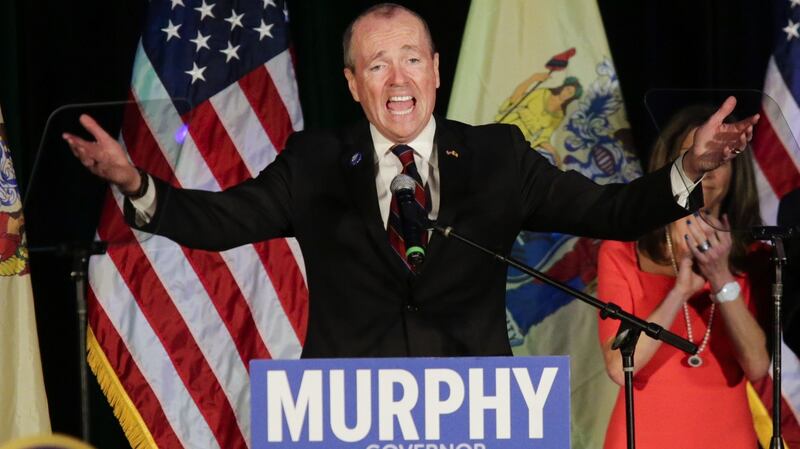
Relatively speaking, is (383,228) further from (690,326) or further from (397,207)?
(690,326)

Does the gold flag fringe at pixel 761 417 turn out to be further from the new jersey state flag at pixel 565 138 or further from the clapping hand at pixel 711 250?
the clapping hand at pixel 711 250

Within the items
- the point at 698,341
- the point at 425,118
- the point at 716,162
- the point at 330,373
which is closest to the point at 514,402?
the point at 330,373

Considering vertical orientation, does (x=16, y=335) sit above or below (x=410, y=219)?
above

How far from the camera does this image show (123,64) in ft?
13.7

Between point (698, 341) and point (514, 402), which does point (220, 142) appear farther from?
point (514, 402)

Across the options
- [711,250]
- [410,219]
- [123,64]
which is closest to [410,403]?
[410,219]

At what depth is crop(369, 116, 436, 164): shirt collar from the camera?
2.54m

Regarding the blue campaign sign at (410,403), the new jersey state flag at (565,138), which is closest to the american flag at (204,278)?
the new jersey state flag at (565,138)

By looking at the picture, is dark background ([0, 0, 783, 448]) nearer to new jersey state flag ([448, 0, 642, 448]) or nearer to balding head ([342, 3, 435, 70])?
new jersey state flag ([448, 0, 642, 448])

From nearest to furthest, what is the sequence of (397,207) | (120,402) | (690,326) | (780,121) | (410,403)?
(410,403), (397,207), (780,121), (690,326), (120,402)

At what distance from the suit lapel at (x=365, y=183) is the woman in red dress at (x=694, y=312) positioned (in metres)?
0.97

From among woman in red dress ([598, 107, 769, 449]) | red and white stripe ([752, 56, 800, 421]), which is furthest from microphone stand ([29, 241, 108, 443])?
red and white stripe ([752, 56, 800, 421])

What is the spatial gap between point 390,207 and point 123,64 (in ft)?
6.69

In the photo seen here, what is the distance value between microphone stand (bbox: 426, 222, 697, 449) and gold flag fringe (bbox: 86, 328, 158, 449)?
1.98 metres
